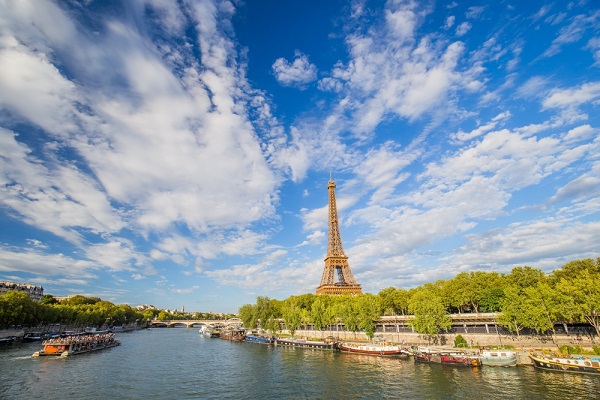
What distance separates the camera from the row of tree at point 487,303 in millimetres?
50188

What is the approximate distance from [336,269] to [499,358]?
8887 centimetres

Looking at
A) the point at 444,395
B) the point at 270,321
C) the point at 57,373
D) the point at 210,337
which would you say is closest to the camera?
the point at 444,395

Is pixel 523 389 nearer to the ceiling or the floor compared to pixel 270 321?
nearer to the floor

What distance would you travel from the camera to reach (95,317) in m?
131

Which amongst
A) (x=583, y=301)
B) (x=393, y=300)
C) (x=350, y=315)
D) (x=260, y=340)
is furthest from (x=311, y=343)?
(x=583, y=301)

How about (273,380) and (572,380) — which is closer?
(572,380)

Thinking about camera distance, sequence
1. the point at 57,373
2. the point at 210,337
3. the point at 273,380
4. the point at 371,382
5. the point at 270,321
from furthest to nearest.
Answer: the point at 210,337, the point at 270,321, the point at 57,373, the point at 273,380, the point at 371,382

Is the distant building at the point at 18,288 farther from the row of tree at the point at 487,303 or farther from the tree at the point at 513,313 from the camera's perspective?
the tree at the point at 513,313

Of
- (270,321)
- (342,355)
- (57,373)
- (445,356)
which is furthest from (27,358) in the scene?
(445,356)

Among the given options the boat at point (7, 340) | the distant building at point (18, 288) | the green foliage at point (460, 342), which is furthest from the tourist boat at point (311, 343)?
the distant building at point (18, 288)

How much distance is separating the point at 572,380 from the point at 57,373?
64829mm

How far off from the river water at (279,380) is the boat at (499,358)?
A: 133 centimetres

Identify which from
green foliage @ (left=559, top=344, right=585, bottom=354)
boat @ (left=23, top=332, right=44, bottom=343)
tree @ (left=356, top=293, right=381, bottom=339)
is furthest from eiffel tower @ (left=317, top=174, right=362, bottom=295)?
boat @ (left=23, top=332, right=44, bottom=343)

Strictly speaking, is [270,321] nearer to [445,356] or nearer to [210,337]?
[210,337]
